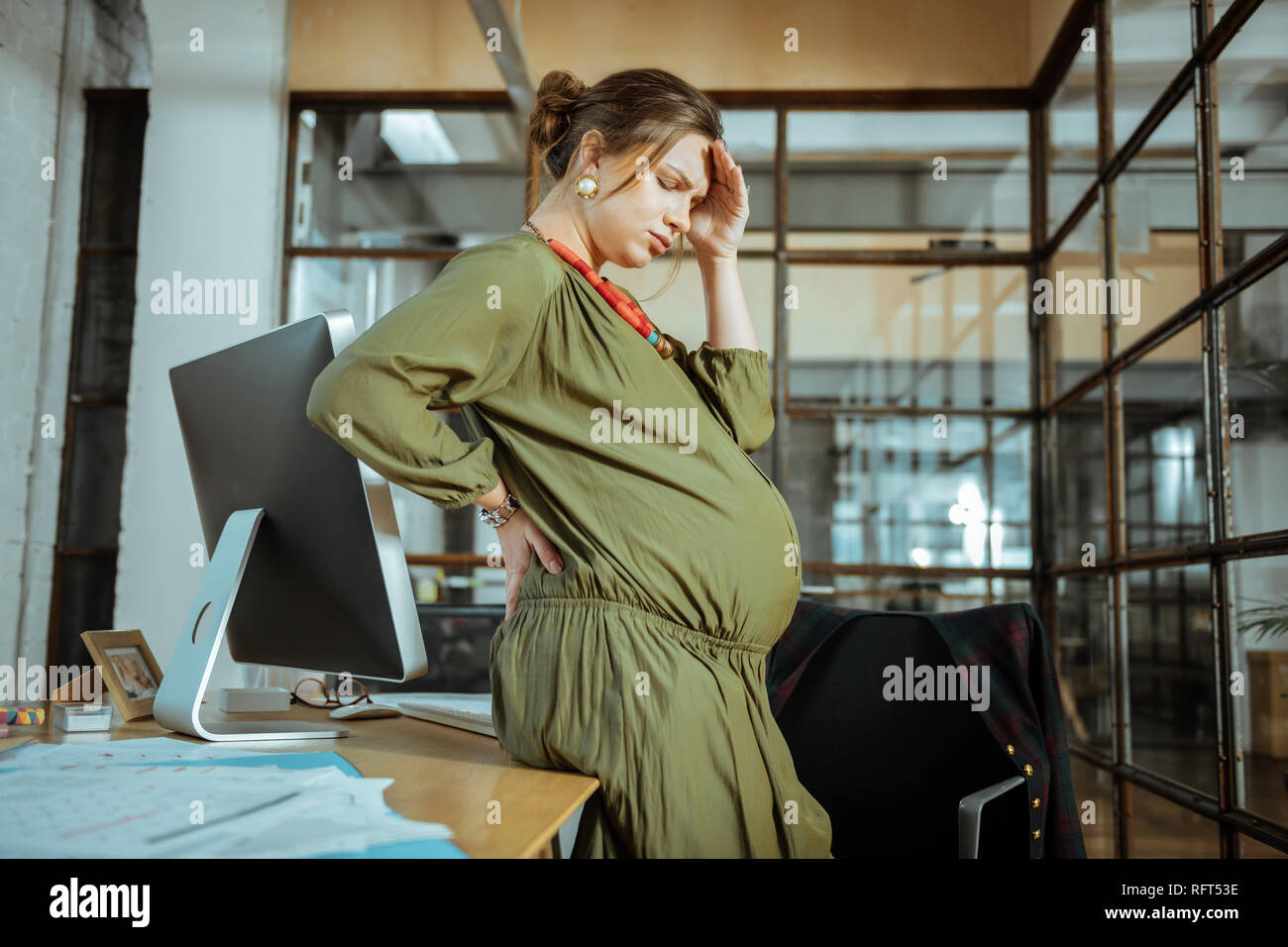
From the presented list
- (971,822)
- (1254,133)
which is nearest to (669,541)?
(971,822)

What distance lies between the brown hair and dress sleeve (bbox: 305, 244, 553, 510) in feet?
0.67

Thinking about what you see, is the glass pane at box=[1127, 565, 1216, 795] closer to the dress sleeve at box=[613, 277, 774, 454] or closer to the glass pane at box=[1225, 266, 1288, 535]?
the glass pane at box=[1225, 266, 1288, 535]

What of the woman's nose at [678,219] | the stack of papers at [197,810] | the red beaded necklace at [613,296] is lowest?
the stack of papers at [197,810]

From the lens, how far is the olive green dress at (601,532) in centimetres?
83

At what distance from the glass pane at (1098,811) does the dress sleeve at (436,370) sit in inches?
111

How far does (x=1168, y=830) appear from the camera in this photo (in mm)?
2572

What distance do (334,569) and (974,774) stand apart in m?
1.03

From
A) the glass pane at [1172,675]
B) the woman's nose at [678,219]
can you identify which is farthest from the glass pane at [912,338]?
the woman's nose at [678,219]

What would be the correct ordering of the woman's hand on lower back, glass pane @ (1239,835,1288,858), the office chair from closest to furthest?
the woman's hand on lower back < the office chair < glass pane @ (1239,835,1288,858)

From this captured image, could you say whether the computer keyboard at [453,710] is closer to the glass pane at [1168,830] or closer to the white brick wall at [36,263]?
the glass pane at [1168,830]

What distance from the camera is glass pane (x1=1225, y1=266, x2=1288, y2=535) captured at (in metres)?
1.99

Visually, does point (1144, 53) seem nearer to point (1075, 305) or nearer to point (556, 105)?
point (1075, 305)

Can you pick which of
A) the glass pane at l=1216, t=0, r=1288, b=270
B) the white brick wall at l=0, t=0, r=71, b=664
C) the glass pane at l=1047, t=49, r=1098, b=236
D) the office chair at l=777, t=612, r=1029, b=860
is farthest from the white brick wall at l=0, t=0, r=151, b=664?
the glass pane at l=1216, t=0, r=1288, b=270

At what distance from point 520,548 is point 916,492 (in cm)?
314
